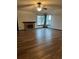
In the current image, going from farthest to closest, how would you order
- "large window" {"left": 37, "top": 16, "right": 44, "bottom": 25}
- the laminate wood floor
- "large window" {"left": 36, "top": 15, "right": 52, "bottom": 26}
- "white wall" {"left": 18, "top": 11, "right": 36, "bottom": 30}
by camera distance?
"large window" {"left": 37, "top": 16, "right": 44, "bottom": 25} → "large window" {"left": 36, "top": 15, "right": 52, "bottom": 26} → "white wall" {"left": 18, "top": 11, "right": 36, "bottom": 30} → the laminate wood floor

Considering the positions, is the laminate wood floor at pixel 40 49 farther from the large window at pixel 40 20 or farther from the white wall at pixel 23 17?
the large window at pixel 40 20

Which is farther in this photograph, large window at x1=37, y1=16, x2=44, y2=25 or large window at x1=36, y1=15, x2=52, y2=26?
large window at x1=37, y1=16, x2=44, y2=25

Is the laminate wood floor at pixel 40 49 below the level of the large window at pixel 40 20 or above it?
below

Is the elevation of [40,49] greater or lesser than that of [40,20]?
lesser

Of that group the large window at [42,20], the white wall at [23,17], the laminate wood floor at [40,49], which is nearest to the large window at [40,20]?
the large window at [42,20]

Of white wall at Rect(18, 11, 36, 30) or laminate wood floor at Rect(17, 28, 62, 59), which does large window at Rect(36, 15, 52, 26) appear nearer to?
white wall at Rect(18, 11, 36, 30)

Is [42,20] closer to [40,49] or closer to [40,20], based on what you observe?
[40,20]

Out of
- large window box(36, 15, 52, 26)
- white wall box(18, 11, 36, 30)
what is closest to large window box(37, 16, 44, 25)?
large window box(36, 15, 52, 26)

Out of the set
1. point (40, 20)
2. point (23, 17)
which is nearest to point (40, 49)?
point (23, 17)
